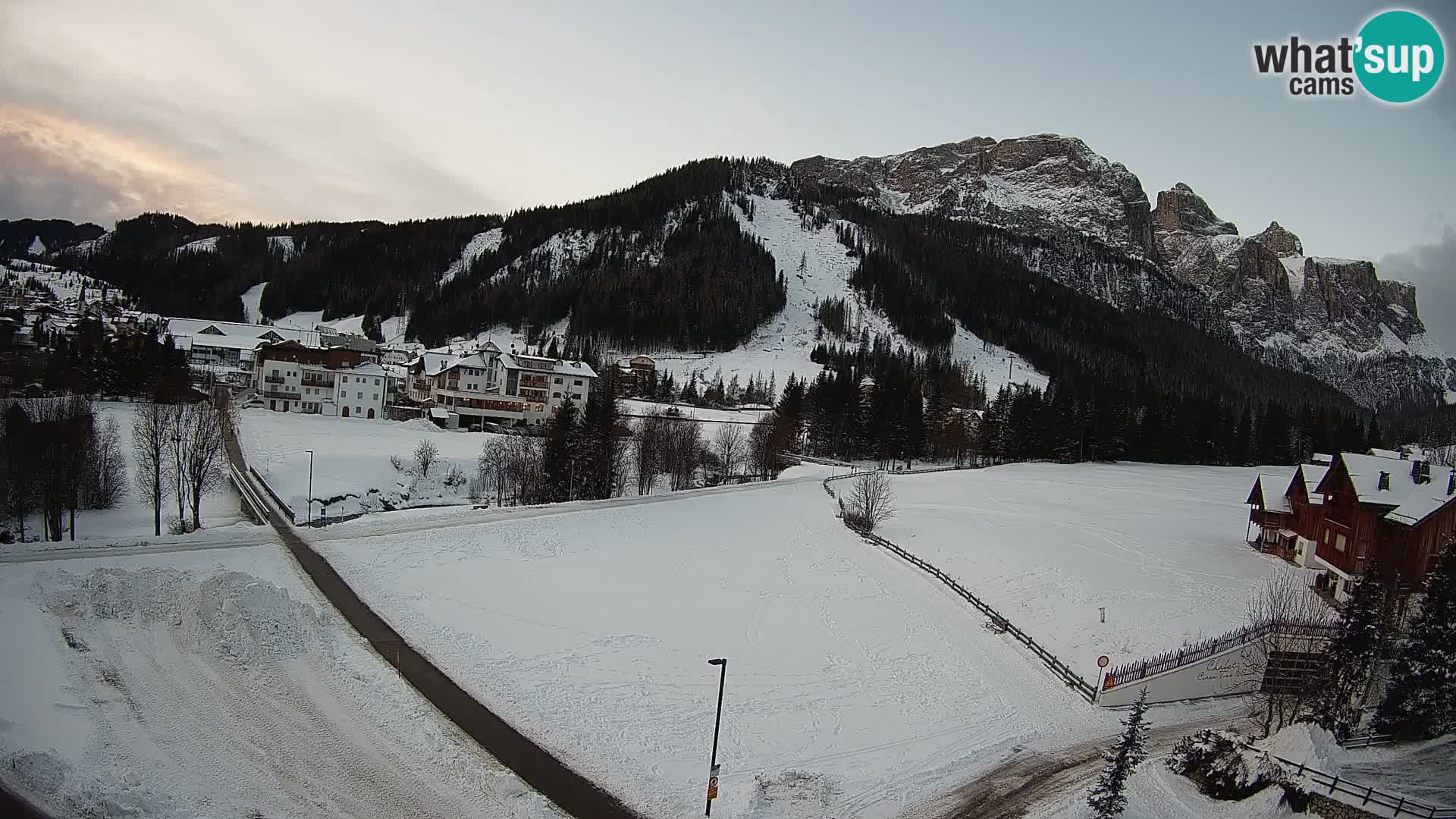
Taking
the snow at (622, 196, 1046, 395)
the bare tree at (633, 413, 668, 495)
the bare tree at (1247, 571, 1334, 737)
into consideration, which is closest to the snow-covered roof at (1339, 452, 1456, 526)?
the bare tree at (1247, 571, 1334, 737)

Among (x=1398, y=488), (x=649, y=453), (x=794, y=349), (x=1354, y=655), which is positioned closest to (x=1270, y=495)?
(x=1398, y=488)

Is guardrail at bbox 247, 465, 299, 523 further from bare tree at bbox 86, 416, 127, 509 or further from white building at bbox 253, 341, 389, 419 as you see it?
white building at bbox 253, 341, 389, 419

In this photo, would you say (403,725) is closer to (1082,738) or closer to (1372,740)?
(1082,738)

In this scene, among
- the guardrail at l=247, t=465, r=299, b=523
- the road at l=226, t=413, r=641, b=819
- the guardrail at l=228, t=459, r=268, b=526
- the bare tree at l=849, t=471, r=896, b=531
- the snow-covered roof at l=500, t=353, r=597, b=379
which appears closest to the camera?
the road at l=226, t=413, r=641, b=819

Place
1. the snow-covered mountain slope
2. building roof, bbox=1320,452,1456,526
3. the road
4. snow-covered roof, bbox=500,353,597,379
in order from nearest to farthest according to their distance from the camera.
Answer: the road, building roof, bbox=1320,452,1456,526, snow-covered roof, bbox=500,353,597,379, the snow-covered mountain slope

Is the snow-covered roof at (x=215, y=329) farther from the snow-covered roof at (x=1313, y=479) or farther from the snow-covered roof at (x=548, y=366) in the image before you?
the snow-covered roof at (x=1313, y=479)

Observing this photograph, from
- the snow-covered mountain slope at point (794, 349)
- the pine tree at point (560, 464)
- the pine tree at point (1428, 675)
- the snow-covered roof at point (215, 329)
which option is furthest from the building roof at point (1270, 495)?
the snow-covered roof at point (215, 329)
